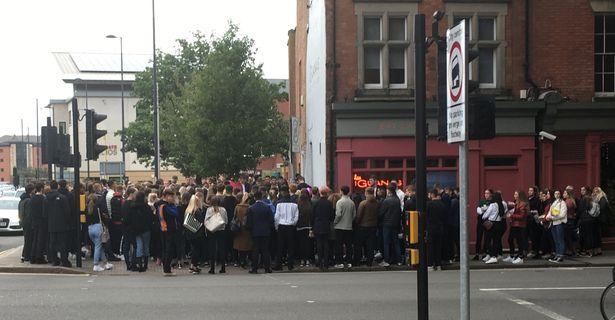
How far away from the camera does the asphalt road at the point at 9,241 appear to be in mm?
21734

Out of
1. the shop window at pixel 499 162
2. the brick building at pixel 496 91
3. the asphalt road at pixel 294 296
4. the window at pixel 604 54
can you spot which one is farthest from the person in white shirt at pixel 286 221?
the window at pixel 604 54

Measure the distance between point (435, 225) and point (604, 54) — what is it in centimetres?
856

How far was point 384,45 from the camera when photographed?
19500 mm

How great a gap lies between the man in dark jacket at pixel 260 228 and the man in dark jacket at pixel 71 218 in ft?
12.5

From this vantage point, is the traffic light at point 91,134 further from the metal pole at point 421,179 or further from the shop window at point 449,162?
A: the metal pole at point 421,179

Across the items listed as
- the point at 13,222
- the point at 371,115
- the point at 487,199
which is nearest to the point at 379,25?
the point at 371,115

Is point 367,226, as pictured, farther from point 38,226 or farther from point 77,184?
point 38,226

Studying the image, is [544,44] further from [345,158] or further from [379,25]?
[345,158]

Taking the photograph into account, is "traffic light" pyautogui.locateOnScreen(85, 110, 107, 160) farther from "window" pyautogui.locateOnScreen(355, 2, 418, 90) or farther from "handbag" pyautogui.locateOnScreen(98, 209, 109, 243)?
"window" pyautogui.locateOnScreen(355, 2, 418, 90)

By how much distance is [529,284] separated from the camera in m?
12.7

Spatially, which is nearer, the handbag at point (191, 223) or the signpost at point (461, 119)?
the signpost at point (461, 119)

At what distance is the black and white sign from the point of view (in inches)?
231

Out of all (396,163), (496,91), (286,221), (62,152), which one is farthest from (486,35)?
(62,152)

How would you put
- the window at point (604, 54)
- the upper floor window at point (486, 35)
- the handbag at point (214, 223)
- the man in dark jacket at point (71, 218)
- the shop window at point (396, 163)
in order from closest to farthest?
the handbag at point (214, 223) < the man in dark jacket at point (71, 218) < the shop window at point (396, 163) < the upper floor window at point (486, 35) < the window at point (604, 54)
